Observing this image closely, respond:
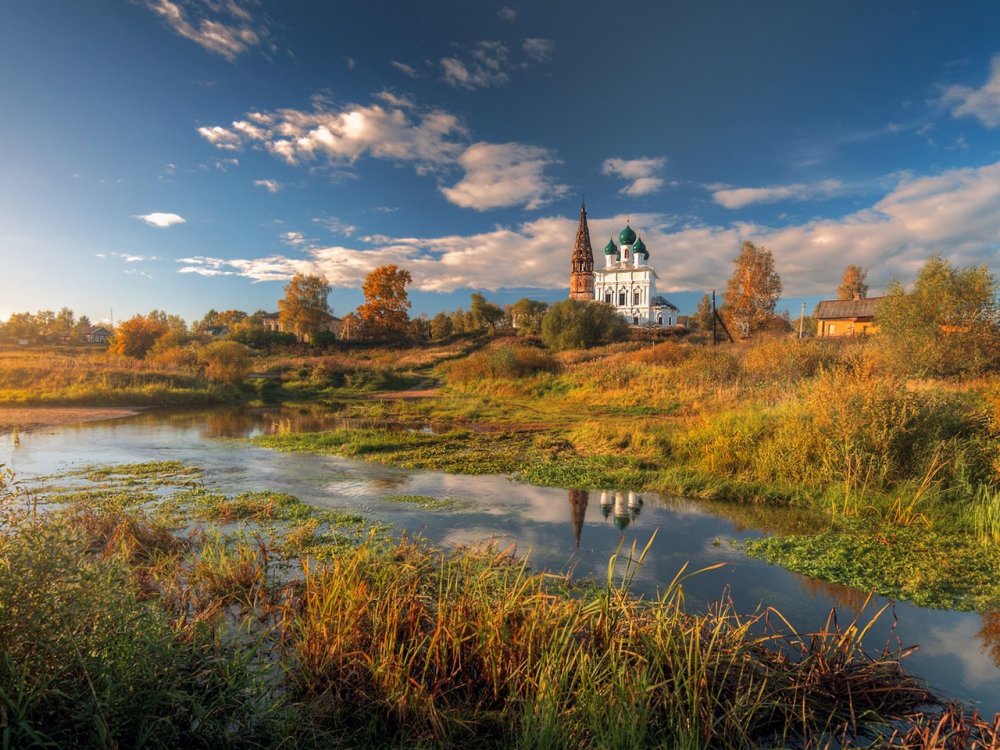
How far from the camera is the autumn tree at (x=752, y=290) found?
47688 mm

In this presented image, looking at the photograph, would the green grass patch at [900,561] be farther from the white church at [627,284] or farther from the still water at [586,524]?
the white church at [627,284]

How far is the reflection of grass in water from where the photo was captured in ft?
28.5

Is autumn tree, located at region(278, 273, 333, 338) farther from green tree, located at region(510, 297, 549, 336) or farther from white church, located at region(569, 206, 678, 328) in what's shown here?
white church, located at region(569, 206, 678, 328)

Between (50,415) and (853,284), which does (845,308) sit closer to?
(853,284)

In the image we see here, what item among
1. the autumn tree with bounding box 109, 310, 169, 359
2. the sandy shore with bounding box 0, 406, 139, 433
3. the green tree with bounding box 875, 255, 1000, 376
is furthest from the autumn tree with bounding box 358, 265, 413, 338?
the green tree with bounding box 875, 255, 1000, 376

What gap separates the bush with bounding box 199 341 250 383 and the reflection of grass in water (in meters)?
23.4

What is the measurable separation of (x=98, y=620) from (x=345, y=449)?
35.1 feet

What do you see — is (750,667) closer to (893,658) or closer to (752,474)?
(893,658)

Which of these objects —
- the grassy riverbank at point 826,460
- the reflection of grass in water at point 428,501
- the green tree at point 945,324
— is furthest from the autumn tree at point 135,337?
the green tree at point 945,324

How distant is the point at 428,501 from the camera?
895 cm

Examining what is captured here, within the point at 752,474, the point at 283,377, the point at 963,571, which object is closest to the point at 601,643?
the point at 963,571

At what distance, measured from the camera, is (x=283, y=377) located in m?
32.4

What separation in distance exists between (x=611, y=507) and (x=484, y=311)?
64.6 m

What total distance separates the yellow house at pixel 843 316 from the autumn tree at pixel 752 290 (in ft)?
21.6
